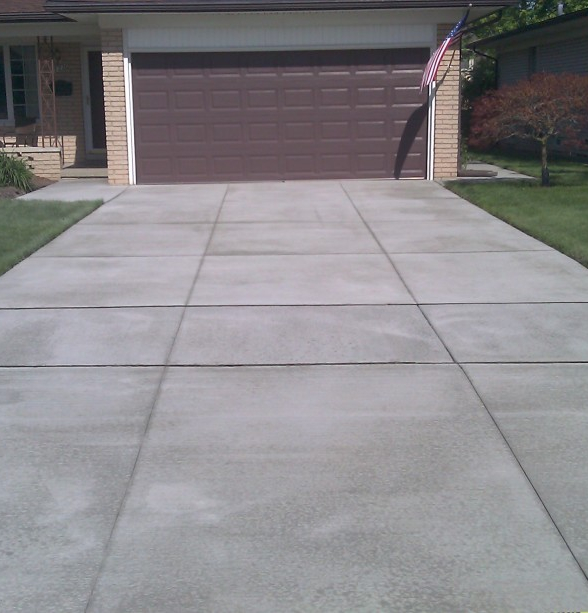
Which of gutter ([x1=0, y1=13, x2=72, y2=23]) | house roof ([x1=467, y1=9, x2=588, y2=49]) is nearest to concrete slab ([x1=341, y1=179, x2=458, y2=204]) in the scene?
gutter ([x1=0, y1=13, x2=72, y2=23])

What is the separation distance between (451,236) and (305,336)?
496cm

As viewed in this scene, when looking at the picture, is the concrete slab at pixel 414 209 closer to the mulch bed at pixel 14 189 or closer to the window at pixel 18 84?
the mulch bed at pixel 14 189

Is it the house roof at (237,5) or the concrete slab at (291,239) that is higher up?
the house roof at (237,5)

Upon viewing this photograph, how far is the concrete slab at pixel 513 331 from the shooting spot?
684cm

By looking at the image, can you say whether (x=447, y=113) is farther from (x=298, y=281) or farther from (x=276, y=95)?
(x=298, y=281)

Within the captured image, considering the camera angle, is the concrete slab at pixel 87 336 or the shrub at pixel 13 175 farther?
the shrub at pixel 13 175

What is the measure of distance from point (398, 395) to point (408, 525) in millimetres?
1781

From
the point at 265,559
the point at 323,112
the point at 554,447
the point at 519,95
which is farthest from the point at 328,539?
the point at 323,112

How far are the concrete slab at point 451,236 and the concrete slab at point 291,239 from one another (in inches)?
12.0

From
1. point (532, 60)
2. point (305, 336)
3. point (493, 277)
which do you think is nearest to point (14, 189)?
point (493, 277)

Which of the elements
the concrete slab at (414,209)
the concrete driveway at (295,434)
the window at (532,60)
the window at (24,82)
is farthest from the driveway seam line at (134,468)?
the window at (532,60)

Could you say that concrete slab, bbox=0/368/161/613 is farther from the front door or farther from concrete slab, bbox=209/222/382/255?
the front door

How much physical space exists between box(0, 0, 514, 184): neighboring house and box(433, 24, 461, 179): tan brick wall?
2 cm

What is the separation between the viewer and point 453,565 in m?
3.97
